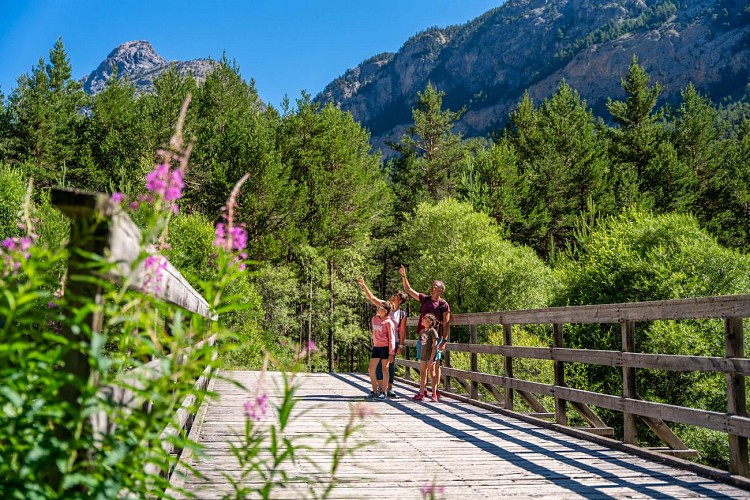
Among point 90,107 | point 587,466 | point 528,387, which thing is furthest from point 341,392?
point 90,107

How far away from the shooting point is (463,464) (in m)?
5.29

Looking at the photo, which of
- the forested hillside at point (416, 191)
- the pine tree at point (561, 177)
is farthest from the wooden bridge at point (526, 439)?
the pine tree at point (561, 177)

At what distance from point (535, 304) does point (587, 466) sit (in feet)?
104

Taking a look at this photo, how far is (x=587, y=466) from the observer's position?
5191mm

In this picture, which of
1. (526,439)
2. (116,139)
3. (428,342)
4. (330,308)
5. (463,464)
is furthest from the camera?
(330,308)

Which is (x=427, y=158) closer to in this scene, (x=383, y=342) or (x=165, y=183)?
(x=383, y=342)

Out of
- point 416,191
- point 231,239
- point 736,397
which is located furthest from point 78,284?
point 416,191

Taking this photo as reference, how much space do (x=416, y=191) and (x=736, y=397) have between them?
44.3 metres

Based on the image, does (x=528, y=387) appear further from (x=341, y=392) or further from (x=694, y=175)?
(x=694, y=175)

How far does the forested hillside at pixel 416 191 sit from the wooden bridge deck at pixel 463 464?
64.7 feet

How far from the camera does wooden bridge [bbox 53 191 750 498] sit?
4.17 m

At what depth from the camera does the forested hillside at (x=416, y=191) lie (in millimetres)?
29231

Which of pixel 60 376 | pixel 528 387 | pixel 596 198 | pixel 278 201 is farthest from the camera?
pixel 596 198

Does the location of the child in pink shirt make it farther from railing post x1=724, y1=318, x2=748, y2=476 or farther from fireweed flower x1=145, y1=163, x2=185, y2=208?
fireweed flower x1=145, y1=163, x2=185, y2=208
